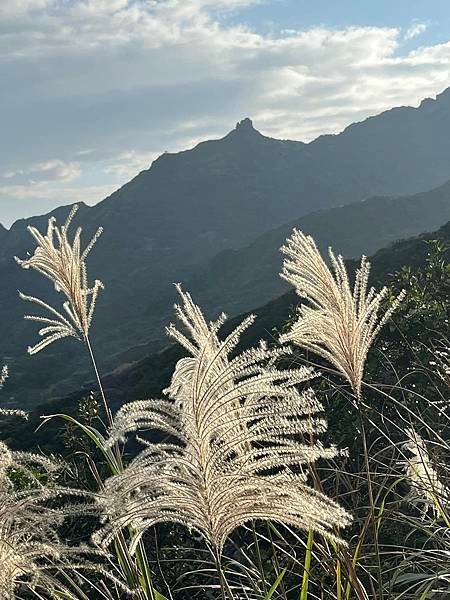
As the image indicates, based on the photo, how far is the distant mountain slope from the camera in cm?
12138

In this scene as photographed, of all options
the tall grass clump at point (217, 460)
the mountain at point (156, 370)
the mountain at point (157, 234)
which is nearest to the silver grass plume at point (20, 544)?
the tall grass clump at point (217, 460)

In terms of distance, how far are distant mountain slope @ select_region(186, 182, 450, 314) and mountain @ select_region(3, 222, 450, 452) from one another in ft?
259

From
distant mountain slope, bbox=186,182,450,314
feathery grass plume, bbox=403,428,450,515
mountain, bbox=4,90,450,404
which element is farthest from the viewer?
mountain, bbox=4,90,450,404

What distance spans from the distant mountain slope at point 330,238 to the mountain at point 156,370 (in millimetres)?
78910

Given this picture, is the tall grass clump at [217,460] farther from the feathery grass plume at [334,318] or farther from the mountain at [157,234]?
the mountain at [157,234]

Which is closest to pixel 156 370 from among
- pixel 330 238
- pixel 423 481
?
pixel 423 481

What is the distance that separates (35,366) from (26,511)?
96.8m

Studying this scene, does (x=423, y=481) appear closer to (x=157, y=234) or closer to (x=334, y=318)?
(x=334, y=318)

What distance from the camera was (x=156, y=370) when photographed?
98.5 ft

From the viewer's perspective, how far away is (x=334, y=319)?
2.37 meters

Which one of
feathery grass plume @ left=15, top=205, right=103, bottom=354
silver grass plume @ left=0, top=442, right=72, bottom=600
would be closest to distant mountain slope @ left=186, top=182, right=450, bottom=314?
feathery grass plume @ left=15, top=205, right=103, bottom=354

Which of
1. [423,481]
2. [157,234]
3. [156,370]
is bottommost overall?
[156,370]

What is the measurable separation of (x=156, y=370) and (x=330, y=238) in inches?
4102

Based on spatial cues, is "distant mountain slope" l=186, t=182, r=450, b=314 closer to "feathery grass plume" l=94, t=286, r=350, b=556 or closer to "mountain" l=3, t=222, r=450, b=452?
"mountain" l=3, t=222, r=450, b=452
